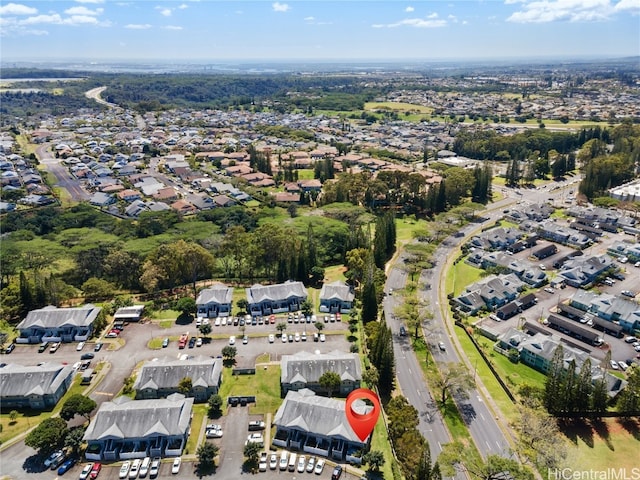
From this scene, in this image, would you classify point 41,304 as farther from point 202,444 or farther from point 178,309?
point 202,444

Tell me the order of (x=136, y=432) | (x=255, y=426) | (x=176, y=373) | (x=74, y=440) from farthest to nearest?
(x=176, y=373) → (x=255, y=426) → (x=136, y=432) → (x=74, y=440)

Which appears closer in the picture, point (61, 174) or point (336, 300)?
point (336, 300)

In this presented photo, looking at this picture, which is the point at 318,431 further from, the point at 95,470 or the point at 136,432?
the point at 95,470

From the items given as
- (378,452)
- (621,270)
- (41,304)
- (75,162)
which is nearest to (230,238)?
(41,304)

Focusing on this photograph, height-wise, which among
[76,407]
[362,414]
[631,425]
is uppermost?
[76,407]

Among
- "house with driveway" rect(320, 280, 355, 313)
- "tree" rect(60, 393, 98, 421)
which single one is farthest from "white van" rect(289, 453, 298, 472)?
"house with driveway" rect(320, 280, 355, 313)

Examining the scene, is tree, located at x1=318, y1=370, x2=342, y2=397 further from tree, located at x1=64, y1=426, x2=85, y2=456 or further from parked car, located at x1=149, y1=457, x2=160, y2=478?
tree, located at x1=64, y1=426, x2=85, y2=456

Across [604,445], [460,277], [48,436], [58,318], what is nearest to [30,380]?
[48,436]
